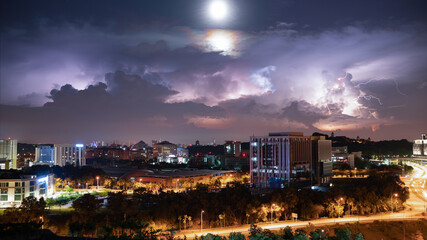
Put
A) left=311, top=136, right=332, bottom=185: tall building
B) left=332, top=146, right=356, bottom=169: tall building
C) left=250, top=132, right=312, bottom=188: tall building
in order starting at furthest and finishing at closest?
left=332, top=146, right=356, bottom=169: tall building < left=311, top=136, right=332, bottom=185: tall building < left=250, top=132, right=312, bottom=188: tall building

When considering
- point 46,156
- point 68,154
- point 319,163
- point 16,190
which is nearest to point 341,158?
point 319,163

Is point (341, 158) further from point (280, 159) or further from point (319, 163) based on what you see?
point (280, 159)

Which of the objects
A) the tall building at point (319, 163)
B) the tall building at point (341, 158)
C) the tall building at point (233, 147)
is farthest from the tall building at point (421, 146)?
the tall building at point (233, 147)

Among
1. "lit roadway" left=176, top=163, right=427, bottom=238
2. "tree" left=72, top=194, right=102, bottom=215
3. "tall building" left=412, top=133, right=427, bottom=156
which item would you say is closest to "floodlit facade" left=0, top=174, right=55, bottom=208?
"tree" left=72, top=194, right=102, bottom=215

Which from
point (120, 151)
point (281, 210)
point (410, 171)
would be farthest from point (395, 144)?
point (120, 151)

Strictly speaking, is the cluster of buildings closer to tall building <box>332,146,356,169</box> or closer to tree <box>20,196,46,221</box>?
tall building <box>332,146,356,169</box>

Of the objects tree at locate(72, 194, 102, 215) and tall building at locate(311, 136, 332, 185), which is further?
tall building at locate(311, 136, 332, 185)
